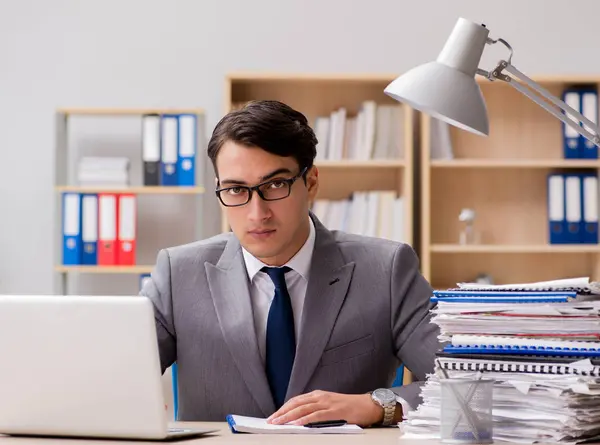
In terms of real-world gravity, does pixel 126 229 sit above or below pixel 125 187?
below

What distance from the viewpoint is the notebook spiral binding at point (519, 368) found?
5.04ft

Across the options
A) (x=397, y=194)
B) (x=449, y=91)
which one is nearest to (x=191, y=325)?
(x=449, y=91)

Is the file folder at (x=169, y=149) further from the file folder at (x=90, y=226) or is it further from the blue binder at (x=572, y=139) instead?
the blue binder at (x=572, y=139)

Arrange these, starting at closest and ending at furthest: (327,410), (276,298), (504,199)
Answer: (327,410), (276,298), (504,199)

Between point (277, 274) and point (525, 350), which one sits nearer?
point (525, 350)

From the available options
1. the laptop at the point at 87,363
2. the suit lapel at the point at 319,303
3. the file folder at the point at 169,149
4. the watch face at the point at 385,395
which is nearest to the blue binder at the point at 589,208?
the file folder at the point at 169,149

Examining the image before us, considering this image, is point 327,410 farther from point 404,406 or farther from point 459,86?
point 459,86

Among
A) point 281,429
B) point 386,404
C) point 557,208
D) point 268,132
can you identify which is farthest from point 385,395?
point 557,208

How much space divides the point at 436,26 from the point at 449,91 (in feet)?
10.7

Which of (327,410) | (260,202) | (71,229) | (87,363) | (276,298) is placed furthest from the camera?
(71,229)

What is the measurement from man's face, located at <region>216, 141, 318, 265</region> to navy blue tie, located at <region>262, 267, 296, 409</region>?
127 mm

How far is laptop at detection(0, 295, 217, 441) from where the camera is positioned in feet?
4.97

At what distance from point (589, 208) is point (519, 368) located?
301 cm

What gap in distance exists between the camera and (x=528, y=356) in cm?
158
